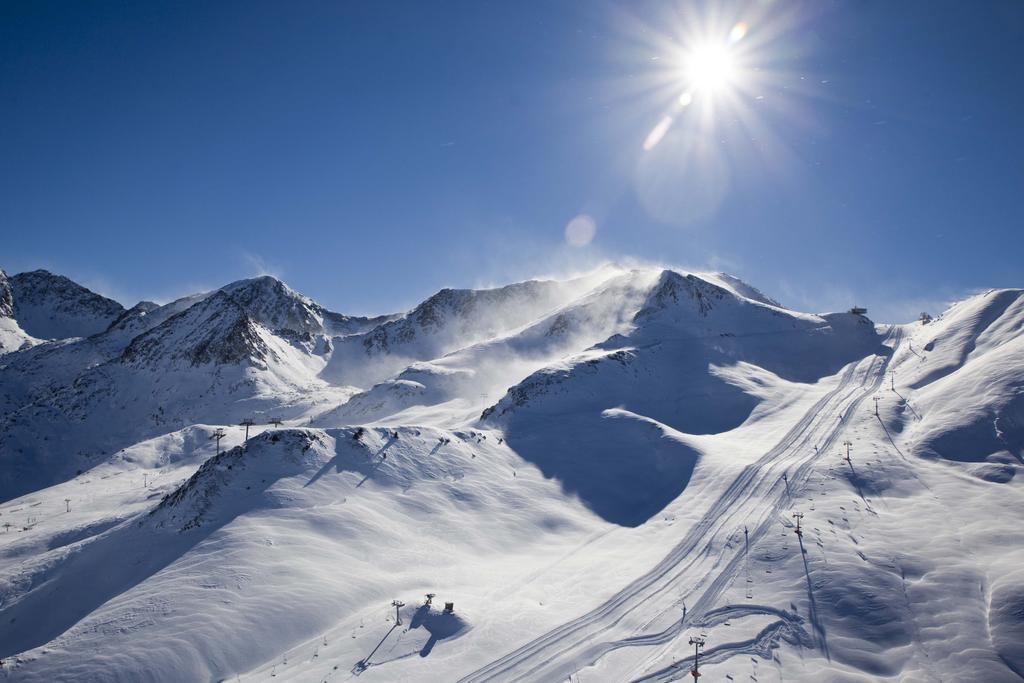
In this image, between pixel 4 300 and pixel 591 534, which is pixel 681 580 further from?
pixel 4 300

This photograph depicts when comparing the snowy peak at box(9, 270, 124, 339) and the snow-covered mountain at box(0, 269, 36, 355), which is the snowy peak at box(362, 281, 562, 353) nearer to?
the snow-covered mountain at box(0, 269, 36, 355)

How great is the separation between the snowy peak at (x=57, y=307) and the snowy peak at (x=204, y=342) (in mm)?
82383

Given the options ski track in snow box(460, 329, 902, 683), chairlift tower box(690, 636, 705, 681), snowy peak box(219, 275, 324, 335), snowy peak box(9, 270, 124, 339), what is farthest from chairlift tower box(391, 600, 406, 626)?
snowy peak box(9, 270, 124, 339)

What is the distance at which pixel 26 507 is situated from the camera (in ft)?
172

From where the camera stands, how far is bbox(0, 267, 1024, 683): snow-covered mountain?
19703 mm

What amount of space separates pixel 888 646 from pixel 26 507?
71854 mm

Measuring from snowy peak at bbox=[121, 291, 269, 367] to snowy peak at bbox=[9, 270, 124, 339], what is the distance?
82.4 m

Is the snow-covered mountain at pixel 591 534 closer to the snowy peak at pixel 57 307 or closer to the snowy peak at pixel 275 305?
the snowy peak at pixel 275 305

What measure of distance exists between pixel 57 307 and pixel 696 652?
232441mm

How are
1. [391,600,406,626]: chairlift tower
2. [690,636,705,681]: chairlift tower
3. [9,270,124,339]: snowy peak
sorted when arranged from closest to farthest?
[690,636,705,681]: chairlift tower < [391,600,406,626]: chairlift tower < [9,270,124,339]: snowy peak

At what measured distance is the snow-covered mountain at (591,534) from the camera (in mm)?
19703

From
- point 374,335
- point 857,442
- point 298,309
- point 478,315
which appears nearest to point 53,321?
point 298,309

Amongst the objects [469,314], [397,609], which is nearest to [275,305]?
[469,314]

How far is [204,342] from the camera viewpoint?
114250 millimetres
